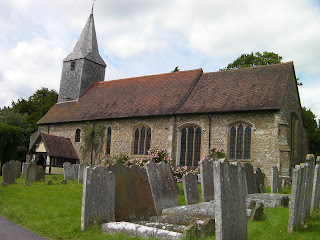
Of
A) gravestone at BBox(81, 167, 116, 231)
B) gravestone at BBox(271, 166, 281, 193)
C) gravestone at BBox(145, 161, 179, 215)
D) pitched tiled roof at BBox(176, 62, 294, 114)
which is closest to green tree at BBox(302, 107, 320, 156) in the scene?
pitched tiled roof at BBox(176, 62, 294, 114)

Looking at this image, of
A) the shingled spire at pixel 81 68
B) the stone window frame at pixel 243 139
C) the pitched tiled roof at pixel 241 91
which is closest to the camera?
the stone window frame at pixel 243 139

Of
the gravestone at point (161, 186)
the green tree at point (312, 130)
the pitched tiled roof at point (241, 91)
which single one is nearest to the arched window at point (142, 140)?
the pitched tiled roof at point (241, 91)

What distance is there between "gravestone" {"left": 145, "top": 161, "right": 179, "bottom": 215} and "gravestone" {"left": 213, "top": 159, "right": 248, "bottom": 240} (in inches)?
104

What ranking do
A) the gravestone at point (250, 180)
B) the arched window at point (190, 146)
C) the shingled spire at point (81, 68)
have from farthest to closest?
the shingled spire at point (81, 68)
the arched window at point (190, 146)
the gravestone at point (250, 180)

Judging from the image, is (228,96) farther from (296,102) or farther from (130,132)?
(130,132)

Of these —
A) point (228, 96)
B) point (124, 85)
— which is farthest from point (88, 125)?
point (228, 96)

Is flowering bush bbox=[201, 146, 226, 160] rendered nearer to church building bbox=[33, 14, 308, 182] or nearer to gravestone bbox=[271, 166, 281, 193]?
church building bbox=[33, 14, 308, 182]

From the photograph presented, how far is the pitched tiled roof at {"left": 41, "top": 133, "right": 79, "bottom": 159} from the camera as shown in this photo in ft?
73.4

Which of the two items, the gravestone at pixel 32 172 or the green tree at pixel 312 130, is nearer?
the gravestone at pixel 32 172

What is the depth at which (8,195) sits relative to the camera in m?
11.6

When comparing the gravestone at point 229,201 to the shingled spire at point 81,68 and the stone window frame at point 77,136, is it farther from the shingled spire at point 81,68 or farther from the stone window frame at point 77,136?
the shingled spire at point 81,68

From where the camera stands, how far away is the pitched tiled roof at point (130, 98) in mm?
21266

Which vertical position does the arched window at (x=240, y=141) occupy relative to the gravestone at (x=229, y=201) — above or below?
above

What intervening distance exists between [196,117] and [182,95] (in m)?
2.43
